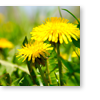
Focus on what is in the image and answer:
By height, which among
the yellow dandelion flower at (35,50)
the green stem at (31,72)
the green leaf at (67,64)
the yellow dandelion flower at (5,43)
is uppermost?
the yellow dandelion flower at (5,43)

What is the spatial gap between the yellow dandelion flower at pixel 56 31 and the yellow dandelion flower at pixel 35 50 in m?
0.04

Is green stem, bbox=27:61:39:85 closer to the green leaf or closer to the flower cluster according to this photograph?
the flower cluster

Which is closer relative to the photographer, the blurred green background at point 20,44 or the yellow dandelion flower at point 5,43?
the blurred green background at point 20,44

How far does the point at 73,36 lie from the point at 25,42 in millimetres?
252

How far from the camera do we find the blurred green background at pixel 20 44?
2.71 ft

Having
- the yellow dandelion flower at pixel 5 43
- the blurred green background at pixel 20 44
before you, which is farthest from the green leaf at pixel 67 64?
the yellow dandelion flower at pixel 5 43

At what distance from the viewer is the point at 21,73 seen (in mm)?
852

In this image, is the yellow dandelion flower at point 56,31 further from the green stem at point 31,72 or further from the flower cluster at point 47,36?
the green stem at point 31,72

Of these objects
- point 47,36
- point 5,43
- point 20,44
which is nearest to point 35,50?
point 47,36

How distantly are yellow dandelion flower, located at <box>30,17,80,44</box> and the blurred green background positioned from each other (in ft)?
0.17

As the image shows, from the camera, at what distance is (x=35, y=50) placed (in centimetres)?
76
